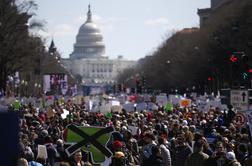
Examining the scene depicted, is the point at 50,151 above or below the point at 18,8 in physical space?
below

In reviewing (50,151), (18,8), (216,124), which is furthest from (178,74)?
(50,151)

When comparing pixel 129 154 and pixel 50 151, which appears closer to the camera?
pixel 129 154

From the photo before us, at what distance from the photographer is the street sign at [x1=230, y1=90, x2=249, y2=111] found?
23.4 m

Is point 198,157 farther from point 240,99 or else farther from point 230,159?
point 240,99

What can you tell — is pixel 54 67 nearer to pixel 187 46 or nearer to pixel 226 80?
pixel 187 46

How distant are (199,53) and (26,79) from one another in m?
16.3

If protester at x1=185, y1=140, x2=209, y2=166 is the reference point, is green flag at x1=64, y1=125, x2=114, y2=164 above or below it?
above

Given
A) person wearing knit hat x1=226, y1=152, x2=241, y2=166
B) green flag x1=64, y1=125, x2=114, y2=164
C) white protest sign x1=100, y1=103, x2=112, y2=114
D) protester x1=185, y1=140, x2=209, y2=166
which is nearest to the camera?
green flag x1=64, y1=125, x2=114, y2=164

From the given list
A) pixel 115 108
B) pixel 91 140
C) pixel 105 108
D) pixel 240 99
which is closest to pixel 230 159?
pixel 91 140

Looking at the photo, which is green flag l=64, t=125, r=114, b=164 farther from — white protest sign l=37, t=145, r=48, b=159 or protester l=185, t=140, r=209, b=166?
white protest sign l=37, t=145, r=48, b=159

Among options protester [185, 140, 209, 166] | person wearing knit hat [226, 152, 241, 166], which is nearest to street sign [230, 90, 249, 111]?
protester [185, 140, 209, 166]

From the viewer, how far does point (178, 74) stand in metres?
115

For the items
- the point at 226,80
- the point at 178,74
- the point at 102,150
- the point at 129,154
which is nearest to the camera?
the point at 102,150

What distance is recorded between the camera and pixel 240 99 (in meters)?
23.5
